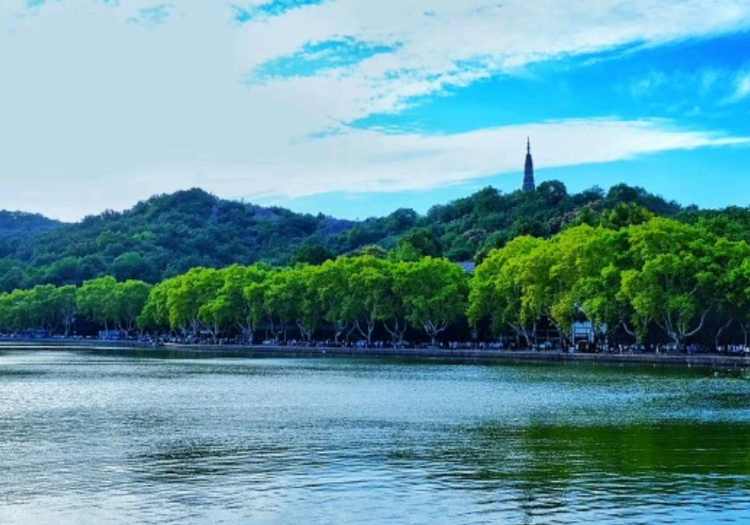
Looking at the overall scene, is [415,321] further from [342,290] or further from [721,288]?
[721,288]

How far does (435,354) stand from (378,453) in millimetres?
65121

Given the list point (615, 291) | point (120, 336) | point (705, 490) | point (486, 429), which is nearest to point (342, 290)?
point (615, 291)

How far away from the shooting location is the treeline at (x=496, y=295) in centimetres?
7644

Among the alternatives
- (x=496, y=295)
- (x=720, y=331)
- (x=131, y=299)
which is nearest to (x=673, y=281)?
(x=720, y=331)

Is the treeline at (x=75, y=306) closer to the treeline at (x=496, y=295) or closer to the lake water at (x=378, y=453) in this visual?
the treeline at (x=496, y=295)

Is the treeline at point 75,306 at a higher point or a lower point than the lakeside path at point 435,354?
higher

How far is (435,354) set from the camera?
94.2 meters

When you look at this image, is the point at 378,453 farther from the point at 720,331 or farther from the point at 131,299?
the point at 131,299

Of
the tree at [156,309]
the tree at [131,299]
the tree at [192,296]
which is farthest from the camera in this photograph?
the tree at [131,299]

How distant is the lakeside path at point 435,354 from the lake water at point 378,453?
57.9 ft

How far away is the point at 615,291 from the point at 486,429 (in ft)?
153

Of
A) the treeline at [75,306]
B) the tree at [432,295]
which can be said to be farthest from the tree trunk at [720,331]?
the treeline at [75,306]

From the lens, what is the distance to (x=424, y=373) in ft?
220

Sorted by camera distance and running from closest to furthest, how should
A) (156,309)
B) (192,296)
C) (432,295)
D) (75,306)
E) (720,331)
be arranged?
1. (720,331)
2. (432,295)
3. (192,296)
4. (156,309)
5. (75,306)
